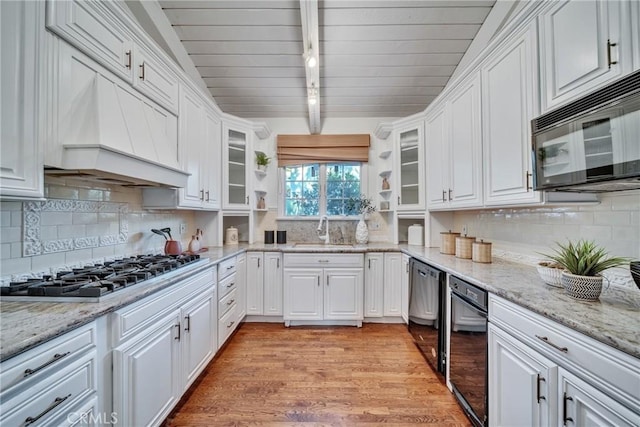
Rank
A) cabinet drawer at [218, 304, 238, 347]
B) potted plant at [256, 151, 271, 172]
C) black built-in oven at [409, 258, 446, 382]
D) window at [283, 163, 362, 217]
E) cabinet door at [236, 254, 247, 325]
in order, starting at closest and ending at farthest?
black built-in oven at [409, 258, 446, 382]
cabinet drawer at [218, 304, 238, 347]
cabinet door at [236, 254, 247, 325]
potted plant at [256, 151, 271, 172]
window at [283, 163, 362, 217]

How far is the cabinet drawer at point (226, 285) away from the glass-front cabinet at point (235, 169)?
3.12 feet

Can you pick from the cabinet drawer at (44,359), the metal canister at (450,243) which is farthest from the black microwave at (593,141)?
the cabinet drawer at (44,359)

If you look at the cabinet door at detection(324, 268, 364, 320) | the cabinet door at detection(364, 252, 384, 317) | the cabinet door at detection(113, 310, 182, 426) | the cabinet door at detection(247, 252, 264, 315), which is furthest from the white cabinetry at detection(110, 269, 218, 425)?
the cabinet door at detection(364, 252, 384, 317)

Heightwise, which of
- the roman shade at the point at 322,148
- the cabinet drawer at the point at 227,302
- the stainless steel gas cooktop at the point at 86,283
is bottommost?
the cabinet drawer at the point at 227,302

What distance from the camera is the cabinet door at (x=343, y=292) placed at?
2938 mm

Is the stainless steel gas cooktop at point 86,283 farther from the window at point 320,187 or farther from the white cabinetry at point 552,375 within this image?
the window at point 320,187

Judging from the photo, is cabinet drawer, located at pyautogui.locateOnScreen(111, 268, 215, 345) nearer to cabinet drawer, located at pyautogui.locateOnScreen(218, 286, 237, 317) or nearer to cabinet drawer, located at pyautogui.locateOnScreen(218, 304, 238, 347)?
cabinet drawer, located at pyautogui.locateOnScreen(218, 286, 237, 317)

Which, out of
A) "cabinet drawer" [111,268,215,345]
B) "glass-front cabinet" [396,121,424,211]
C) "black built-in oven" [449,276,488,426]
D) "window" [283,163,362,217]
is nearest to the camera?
"cabinet drawer" [111,268,215,345]

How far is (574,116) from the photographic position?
113 cm

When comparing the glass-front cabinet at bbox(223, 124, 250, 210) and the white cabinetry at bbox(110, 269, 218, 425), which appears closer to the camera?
the white cabinetry at bbox(110, 269, 218, 425)

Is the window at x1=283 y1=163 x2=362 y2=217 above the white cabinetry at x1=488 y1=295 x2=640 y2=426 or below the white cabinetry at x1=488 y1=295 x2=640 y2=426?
above

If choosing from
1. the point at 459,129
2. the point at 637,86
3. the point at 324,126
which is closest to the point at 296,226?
the point at 324,126

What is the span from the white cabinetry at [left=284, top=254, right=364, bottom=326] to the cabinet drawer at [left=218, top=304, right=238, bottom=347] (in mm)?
565

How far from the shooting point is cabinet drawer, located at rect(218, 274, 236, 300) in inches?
93.3
